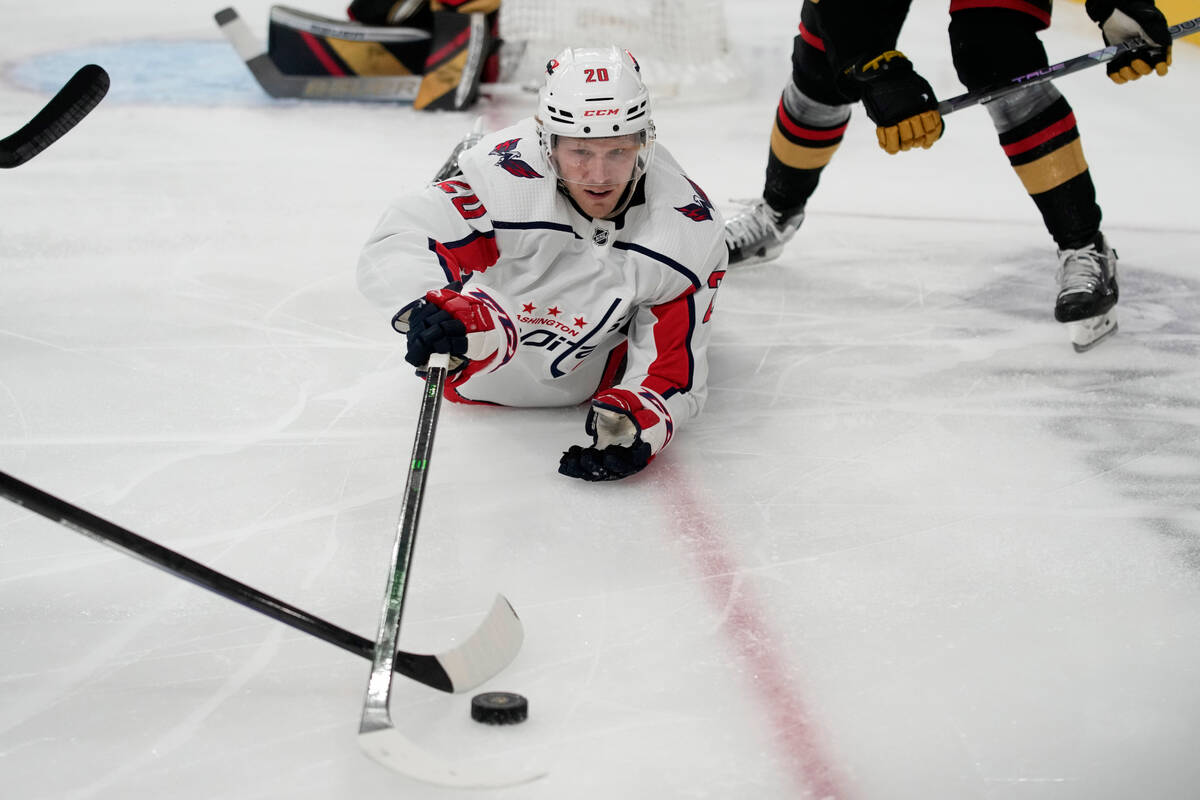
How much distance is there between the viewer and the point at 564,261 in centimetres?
195

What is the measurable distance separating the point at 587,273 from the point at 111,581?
2.68 ft

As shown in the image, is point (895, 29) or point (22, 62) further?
point (22, 62)

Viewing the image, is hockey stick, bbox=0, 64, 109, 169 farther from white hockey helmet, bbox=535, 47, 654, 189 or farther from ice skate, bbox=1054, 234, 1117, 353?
ice skate, bbox=1054, 234, 1117, 353

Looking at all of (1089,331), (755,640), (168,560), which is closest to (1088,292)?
(1089,331)

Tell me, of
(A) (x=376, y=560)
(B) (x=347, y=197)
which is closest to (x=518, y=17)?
(B) (x=347, y=197)

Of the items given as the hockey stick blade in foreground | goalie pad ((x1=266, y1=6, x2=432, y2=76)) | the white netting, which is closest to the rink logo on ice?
the hockey stick blade in foreground

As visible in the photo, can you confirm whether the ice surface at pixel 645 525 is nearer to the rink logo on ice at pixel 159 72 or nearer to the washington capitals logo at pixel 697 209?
the washington capitals logo at pixel 697 209

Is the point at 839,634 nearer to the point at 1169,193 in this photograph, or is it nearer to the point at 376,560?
the point at 376,560

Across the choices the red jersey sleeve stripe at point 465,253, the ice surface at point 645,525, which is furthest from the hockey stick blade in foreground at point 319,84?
the red jersey sleeve stripe at point 465,253

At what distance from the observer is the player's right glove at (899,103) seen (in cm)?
223

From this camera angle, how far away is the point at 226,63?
466cm

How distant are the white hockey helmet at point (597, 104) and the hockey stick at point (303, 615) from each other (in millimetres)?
715

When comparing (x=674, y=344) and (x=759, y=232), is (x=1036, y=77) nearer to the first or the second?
(x=759, y=232)

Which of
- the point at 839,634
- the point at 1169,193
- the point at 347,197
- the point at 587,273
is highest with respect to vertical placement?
the point at 587,273
